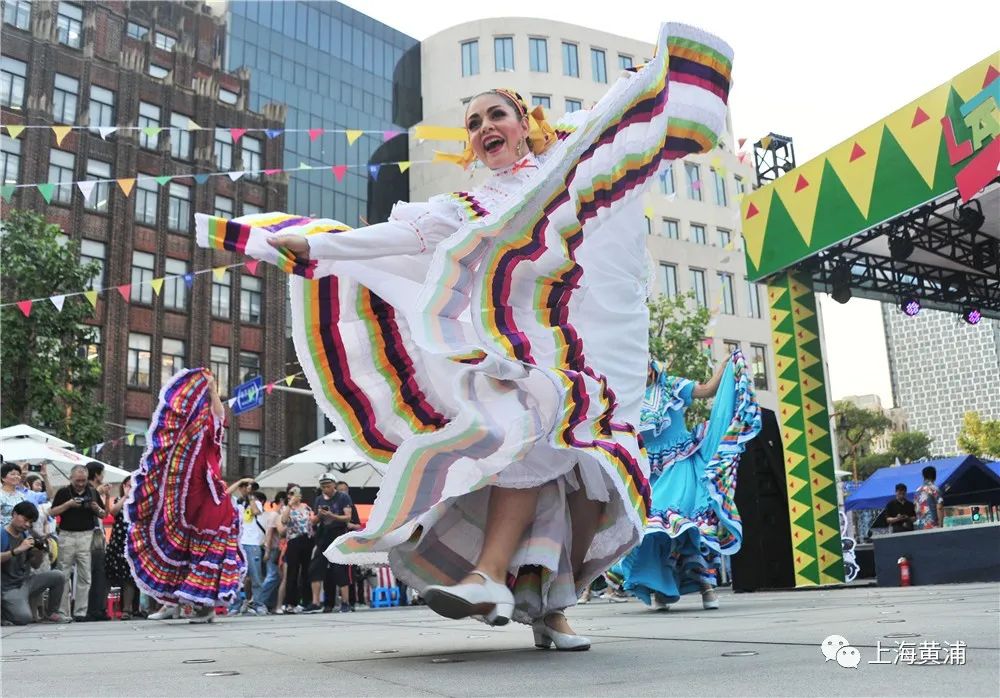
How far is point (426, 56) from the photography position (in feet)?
119

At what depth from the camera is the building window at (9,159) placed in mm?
24500

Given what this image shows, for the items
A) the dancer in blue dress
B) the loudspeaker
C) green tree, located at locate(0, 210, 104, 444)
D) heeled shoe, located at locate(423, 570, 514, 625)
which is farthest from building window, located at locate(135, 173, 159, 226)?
heeled shoe, located at locate(423, 570, 514, 625)

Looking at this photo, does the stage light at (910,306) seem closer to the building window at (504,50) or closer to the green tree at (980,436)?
the building window at (504,50)

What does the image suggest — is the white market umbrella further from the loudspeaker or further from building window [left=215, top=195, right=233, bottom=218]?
building window [left=215, top=195, right=233, bottom=218]

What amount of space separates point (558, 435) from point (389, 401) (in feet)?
2.67

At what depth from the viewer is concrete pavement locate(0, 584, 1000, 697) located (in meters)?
1.83

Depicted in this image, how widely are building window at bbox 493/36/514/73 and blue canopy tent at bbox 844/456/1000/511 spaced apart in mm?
20108

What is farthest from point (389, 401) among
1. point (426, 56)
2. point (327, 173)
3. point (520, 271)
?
point (426, 56)

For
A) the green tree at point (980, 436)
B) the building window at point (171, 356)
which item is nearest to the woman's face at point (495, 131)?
the building window at point (171, 356)

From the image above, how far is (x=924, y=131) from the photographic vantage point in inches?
360

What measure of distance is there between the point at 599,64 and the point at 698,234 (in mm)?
7583

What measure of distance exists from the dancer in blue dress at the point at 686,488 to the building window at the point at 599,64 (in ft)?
102

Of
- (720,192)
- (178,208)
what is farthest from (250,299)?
(720,192)

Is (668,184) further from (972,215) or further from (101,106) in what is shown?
(972,215)
